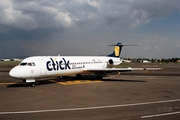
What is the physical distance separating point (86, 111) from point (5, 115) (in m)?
3.76

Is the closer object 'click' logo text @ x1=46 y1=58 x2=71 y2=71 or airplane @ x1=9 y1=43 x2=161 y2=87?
airplane @ x1=9 y1=43 x2=161 y2=87

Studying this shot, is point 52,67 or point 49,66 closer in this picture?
point 49,66

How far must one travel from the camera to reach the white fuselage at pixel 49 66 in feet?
57.4

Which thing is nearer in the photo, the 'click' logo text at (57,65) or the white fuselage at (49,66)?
the white fuselage at (49,66)

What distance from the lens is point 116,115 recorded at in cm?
891

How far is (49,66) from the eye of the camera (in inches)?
778

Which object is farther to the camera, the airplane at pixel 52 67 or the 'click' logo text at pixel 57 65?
the 'click' logo text at pixel 57 65

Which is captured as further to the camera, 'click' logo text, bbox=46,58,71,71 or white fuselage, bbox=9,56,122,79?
'click' logo text, bbox=46,58,71,71

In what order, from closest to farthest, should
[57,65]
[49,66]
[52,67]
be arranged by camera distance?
[49,66] < [52,67] < [57,65]

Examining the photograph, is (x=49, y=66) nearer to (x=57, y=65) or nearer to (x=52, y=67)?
(x=52, y=67)

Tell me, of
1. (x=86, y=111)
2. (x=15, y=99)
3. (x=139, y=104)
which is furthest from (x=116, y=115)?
(x=15, y=99)

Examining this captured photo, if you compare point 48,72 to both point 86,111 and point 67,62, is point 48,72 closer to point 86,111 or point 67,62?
point 67,62

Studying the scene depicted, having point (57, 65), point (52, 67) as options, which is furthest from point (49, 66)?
point (57, 65)

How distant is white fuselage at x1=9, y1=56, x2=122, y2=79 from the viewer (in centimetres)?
1751
